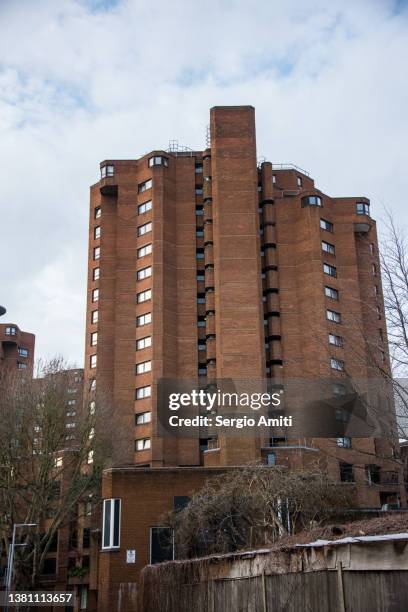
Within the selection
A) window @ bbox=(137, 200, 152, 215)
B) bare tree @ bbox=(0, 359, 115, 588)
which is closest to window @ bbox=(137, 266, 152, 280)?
window @ bbox=(137, 200, 152, 215)

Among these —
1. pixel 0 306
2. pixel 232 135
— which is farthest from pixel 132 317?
pixel 0 306

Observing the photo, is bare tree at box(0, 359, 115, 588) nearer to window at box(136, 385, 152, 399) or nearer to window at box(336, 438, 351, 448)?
window at box(136, 385, 152, 399)

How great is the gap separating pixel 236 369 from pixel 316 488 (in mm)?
33537

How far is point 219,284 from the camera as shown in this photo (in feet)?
220

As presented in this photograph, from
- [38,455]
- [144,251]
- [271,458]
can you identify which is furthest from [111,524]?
[144,251]

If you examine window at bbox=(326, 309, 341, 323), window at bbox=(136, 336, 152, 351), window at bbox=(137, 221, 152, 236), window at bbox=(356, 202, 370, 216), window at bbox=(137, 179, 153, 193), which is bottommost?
window at bbox=(136, 336, 152, 351)

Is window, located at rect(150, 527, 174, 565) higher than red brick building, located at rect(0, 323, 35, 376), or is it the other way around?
red brick building, located at rect(0, 323, 35, 376)

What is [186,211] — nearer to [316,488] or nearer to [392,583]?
[316,488]

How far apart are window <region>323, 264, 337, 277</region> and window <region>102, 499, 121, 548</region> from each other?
4181 cm

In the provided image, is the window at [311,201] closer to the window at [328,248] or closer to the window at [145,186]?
the window at [328,248]

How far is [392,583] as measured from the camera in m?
8.99

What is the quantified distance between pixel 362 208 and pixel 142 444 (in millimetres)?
33946

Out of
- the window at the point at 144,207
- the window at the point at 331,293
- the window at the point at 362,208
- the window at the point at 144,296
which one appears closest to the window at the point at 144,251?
the window at the point at 144,207

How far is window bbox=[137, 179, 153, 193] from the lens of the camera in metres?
75.0
